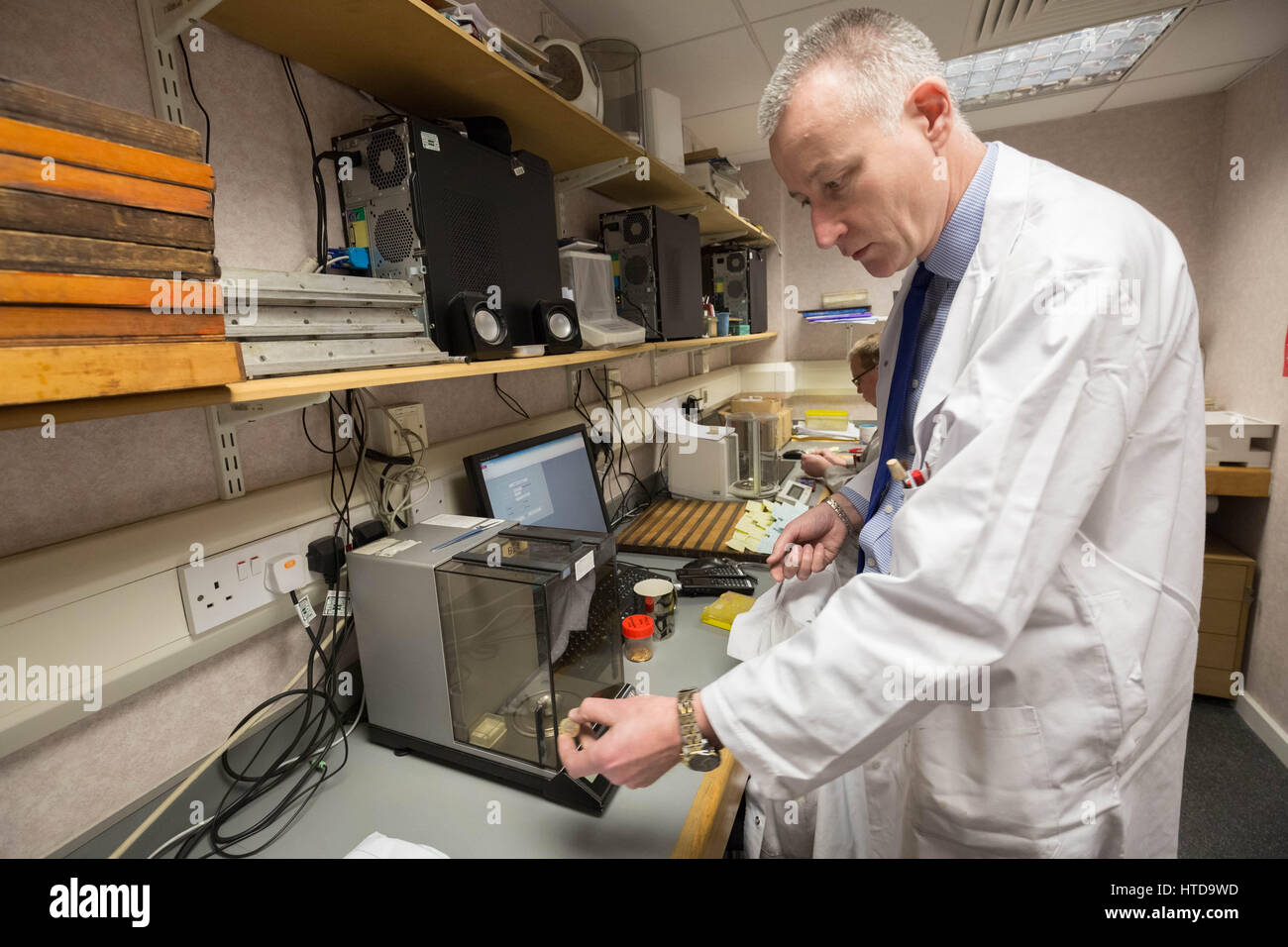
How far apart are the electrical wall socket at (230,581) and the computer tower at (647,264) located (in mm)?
1140

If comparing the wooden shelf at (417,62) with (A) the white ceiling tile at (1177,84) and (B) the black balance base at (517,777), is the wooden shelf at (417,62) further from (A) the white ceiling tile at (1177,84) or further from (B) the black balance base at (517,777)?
(A) the white ceiling tile at (1177,84)

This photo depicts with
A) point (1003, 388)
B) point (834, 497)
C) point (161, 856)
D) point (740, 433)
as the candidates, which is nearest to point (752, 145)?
point (740, 433)

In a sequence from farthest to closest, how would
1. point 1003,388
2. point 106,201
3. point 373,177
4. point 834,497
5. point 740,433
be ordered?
point 740,433, point 834,497, point 373,177, point 1003,388, point 106,201

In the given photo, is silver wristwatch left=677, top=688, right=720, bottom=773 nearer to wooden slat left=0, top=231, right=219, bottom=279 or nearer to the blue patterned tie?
the blue patterned tie

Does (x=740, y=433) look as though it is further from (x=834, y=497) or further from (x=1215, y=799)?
(x=1215, y=799)

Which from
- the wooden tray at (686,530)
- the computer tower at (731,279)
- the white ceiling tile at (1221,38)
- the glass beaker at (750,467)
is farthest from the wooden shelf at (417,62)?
the white ceiling tile at (1221,38)

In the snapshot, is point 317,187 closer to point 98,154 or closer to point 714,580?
point 98,154

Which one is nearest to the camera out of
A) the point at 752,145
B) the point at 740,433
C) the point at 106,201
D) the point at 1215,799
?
the point at 106,201

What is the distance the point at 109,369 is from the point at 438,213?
2.00ft

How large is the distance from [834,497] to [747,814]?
0.63 meters

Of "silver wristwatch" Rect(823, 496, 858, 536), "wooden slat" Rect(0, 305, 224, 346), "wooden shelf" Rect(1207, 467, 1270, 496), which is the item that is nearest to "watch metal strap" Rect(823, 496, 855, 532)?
"silver wristwatch" Rect(823, 496, 858, 536)

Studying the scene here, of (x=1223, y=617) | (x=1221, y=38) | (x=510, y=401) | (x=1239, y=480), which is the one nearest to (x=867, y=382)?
(x=510, y=401)

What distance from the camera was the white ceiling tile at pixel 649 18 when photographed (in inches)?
70.9

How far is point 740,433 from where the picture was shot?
7.91 ft
